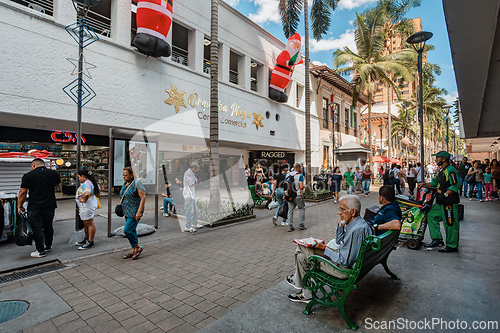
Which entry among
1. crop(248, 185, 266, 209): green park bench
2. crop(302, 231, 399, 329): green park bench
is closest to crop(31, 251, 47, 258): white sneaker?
crop(302, 231, 399, 329): green park bench

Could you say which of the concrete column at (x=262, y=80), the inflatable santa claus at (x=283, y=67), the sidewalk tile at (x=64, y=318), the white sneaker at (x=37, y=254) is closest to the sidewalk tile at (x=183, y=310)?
the sidewalk tile at (x=64, y=318)

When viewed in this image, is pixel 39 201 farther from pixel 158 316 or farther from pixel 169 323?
pixel 169 323

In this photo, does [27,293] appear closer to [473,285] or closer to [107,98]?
[473,285]

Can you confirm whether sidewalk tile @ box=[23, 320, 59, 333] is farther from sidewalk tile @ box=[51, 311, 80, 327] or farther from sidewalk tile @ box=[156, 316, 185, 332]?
sidewalk tile @ box=[156, 316, 185, 332]

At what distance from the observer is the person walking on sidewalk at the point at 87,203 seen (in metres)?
5.34

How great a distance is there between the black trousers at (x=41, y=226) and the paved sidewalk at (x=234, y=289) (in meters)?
0.33

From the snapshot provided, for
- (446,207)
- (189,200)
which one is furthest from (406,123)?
(189,200)

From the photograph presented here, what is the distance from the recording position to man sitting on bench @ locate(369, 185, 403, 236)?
3.43 m

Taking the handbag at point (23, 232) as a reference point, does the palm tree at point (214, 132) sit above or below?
above

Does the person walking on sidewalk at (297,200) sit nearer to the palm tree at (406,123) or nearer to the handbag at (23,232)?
the handbag at (23,232)

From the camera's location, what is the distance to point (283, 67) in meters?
18.1

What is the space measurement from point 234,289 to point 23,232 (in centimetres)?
408

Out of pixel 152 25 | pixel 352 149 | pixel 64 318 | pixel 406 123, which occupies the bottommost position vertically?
pixel 64 318

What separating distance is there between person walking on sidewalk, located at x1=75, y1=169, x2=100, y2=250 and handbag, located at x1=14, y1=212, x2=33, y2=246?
0.83m
